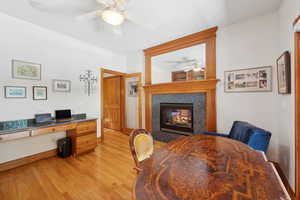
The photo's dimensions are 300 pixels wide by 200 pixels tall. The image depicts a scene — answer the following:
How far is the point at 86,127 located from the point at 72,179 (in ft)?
3.58

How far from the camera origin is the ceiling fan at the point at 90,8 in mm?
1687

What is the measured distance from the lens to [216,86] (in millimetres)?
2641

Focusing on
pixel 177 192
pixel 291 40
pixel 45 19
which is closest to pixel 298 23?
pixel 291 40

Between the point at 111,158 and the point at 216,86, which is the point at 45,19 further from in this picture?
the point at 216,86

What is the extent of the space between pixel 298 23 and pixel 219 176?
1.91m

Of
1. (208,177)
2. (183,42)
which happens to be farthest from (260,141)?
(183,42)

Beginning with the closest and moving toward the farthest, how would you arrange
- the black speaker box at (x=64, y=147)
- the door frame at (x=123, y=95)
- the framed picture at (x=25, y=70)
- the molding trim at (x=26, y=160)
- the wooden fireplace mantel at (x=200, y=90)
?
the molding trim at (x=26, y=160) → the framed picture at (x=25, y=70) → the black speaker box at (x=64, y=147) → the wooden fireplace mantel at (x=200, y=90) → the door frame at (x=123, y=95)

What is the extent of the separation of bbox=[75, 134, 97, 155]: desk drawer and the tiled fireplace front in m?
1.67

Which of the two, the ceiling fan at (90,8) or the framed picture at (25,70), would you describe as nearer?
the ceiling fan at (90,8)

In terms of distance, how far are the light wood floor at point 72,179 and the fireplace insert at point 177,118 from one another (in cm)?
140

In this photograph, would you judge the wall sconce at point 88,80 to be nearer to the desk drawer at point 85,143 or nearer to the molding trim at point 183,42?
the desk drawer at point 85,143

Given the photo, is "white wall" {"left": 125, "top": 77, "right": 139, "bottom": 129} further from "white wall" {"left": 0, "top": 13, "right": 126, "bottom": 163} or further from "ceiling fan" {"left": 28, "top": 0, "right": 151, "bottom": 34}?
"ceiling fan" {"left": 28, "top": 0, "right": 151, "bottom": 34}

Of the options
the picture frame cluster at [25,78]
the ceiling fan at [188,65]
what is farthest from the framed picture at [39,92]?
the ceiling fan at [188,65]

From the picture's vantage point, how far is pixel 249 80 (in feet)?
7.58
